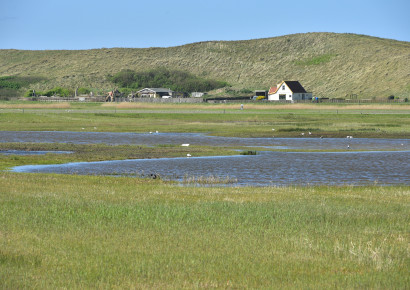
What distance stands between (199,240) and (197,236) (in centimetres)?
44

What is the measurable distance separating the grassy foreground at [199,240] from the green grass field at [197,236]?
0.10 feet

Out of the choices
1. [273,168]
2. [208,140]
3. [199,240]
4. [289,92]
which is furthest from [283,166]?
[289,92]

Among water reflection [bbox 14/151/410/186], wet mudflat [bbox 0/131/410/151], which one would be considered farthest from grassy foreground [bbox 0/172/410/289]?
wet mudflat [bbox 0/131/410/151]

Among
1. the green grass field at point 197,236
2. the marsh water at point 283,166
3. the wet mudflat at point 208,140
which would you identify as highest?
the green grass field at point 197,236

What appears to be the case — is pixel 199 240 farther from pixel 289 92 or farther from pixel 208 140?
pixel 289 92

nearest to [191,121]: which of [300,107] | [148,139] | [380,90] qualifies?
[148,139]

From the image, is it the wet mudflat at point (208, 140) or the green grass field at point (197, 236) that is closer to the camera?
the green grass field at point (197, 236)

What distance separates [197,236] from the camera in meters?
16.9

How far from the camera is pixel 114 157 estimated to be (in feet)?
152

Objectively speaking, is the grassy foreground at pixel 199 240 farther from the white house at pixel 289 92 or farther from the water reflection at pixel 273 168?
the white house at pixel 289 92

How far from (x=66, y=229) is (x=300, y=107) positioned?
428ft

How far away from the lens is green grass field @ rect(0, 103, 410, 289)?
13.1 m

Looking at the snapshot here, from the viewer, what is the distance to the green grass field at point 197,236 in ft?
43.1

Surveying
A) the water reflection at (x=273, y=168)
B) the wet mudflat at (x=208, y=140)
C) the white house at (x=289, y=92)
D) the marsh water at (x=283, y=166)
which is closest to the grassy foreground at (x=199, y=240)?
the water reflection at (x=273, y=168)
